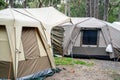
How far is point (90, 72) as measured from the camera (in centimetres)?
926

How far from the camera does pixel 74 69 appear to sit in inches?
380

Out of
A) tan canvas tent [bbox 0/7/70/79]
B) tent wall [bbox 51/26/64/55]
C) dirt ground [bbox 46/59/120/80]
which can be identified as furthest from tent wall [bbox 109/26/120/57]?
tan canvas tent [bbox 0/7/70/79]

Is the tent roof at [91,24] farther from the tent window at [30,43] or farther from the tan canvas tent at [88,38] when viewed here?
the tent window at [30,43]

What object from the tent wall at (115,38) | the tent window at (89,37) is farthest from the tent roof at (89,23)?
the tent wall at (115,38)

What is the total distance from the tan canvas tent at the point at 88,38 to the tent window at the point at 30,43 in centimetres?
408

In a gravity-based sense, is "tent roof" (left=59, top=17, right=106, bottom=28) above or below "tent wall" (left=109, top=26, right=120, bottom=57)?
above

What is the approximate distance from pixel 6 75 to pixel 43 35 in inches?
74.8

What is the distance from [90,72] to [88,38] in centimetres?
333

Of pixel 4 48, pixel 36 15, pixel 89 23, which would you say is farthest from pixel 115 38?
pixel 4 48

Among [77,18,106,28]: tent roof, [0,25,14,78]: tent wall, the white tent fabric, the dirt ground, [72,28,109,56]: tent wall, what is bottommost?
the dirt ground

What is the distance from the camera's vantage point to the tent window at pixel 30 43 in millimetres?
7762

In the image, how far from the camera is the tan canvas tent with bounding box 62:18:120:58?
12141mm

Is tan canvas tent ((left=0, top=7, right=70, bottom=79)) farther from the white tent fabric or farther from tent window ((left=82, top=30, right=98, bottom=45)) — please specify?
tent window ((left=82, top=30, right=98, bottom=45))

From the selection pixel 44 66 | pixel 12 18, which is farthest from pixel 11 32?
pixel 44 66
